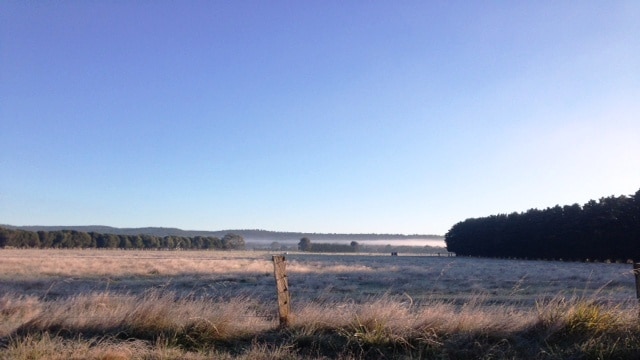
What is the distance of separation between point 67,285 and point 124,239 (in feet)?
339

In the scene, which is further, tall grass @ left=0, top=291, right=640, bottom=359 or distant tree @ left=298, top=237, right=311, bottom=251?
distant tree @ left=298, top=237, right=311, bottom=251

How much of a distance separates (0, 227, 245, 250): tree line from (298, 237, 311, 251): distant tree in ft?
54.0

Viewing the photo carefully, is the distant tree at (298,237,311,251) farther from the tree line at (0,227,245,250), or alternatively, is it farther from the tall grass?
the tall grass

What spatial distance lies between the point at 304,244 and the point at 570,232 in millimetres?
77481

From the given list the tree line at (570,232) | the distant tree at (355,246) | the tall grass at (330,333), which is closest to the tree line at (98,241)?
the distant tree at (355,246)

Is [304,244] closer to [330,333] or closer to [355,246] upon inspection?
[355,246]

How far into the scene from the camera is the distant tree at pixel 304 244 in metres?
137

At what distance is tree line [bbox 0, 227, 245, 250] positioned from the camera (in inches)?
4210

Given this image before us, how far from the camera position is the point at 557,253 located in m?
73.0

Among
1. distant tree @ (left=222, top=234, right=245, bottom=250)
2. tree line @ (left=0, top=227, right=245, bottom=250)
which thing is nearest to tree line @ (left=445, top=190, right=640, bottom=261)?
tree line @ (left=0, top=227, right=245, bottom=250)

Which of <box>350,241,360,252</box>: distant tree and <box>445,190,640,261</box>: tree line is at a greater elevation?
<box>445,190,640,261</box>: tree line

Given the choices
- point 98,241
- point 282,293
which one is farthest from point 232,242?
point 282,293

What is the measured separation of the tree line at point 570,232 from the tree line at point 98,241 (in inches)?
2083

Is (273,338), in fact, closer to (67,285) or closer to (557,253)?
(67,285)
